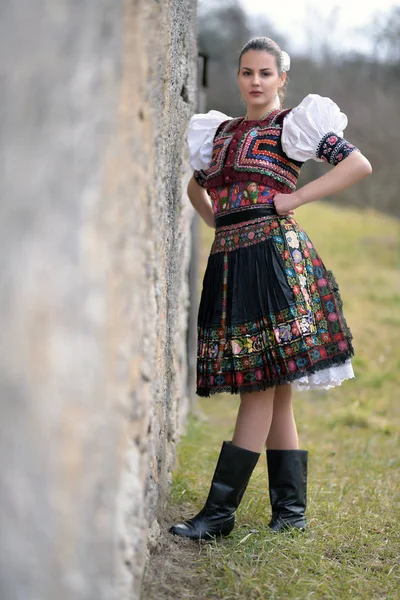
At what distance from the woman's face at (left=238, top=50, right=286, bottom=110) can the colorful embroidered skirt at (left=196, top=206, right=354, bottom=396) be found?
357 mm

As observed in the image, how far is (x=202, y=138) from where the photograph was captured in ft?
8.07

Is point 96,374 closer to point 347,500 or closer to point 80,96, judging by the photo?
point 80,96

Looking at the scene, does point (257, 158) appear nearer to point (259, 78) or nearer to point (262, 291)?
point (259, 78)

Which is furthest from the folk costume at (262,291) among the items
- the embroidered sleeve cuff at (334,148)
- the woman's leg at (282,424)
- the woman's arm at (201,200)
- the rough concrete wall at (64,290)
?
the rough concrete wall at (64,290)

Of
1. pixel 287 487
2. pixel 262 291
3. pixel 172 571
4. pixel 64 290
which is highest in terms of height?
pixel 262 291

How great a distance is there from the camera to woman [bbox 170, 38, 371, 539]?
85.9 inches

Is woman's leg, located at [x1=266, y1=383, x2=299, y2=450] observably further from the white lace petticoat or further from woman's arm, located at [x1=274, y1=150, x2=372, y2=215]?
woman's arm, located at [x1=274, y1=150, x2=372, y2=215]

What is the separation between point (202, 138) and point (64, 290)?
1366 mm

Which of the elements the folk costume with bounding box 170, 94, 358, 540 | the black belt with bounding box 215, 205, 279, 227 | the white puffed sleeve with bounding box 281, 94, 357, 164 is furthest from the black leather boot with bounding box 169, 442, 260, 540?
the white puffed sleeve with bounding box 281, 94, 357, 164

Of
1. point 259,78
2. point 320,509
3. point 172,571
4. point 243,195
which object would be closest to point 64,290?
point 172,571

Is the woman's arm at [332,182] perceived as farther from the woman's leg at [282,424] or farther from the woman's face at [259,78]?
the woman's leg at [282,424]

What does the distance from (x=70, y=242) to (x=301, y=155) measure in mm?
1193

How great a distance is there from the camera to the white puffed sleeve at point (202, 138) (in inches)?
96.3

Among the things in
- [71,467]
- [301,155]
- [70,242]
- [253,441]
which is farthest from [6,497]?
[301,155]
